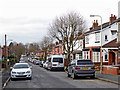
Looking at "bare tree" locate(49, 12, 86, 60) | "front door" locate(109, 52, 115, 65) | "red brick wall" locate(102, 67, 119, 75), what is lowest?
"red brick wall" locate(102, 67, 119, 75)

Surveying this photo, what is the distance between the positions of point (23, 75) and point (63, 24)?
22121 mm

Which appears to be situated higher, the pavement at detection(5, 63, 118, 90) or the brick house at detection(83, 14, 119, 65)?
the brick house at detection(83, 14, 119, 65)

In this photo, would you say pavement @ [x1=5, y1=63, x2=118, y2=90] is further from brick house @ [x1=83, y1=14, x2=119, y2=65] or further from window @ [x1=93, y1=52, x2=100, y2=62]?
window @ [x1=93, y1=52, x2=100, y2=62]

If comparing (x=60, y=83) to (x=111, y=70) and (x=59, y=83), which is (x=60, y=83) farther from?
(x=111, y=70)

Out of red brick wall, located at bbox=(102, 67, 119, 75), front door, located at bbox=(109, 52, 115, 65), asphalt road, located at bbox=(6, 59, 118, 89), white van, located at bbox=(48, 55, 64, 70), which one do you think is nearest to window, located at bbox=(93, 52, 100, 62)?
front door, located at bbox=(109, 52, 115, 65)

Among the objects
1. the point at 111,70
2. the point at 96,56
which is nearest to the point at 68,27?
the point at 96,56

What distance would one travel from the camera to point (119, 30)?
2736 cm

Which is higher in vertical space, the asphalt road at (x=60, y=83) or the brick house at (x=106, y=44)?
the brick house at (x=106, y=44)

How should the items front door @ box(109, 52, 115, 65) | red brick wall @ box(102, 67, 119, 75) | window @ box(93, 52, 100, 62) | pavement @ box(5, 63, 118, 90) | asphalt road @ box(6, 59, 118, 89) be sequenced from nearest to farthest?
pavement @ box(5, 63, 118, 90), asphalt road @ box(6, 59, 118, 89), red brick wall @ box(102, 67, 119, 75), front door @ box(109, 52, 115, 65), window @ box(93, 52, 100, 62)

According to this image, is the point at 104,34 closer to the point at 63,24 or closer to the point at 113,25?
the point at 113,25

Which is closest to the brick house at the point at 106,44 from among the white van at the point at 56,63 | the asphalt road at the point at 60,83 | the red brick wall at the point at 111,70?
the white van at the point at 56,63

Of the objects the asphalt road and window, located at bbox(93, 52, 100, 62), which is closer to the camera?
the asphalt road

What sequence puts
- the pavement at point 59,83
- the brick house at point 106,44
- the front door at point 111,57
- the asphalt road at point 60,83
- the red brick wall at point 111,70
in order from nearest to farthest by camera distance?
1. the pavement at point 59,83
2. the asphalt road at point 60,83
3. the red brick wall at point 111,70
4. the brick house at point 106,44
5. the front door at point 111,57

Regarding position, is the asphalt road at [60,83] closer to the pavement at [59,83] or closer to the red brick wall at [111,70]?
the pavement at [59,83]
